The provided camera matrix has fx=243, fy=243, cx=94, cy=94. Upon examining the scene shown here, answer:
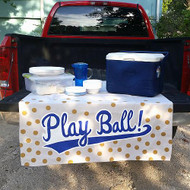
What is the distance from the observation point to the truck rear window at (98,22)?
3.32 m

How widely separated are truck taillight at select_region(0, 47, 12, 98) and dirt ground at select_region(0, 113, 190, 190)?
0.40 m

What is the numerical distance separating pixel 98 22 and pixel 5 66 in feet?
5.15

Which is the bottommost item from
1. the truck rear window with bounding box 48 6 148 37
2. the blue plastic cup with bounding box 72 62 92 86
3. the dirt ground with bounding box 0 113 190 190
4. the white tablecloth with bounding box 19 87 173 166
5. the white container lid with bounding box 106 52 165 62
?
the dirt ground with bounding box 0 113 190 190

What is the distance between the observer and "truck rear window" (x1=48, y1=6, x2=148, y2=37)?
10.9ft

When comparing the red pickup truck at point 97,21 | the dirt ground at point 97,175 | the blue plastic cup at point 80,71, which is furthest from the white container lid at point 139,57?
the red pickup truck at point 97,21

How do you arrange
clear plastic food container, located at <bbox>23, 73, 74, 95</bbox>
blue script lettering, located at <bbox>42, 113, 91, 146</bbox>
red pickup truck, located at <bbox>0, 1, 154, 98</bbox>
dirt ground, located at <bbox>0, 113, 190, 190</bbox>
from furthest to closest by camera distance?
1. red pickup truck, located at <bbox>0, 1, 154, 98</bbox>
2. dirt ground, located at <bbox>0, 113, 190, 190</bbox>
3. clear plastic food container, located at <bbox>23, 73, 74, 95</bbox>
4. blue script lettering, located at <bbox>42, 113, 91, 146</bbox>

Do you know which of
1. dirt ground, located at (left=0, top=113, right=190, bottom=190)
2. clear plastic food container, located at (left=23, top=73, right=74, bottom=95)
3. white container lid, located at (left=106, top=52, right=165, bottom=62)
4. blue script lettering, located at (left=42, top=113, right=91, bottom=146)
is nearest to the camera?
blue script lettering, located at (left=42, top=113, right=91, bottom=146)

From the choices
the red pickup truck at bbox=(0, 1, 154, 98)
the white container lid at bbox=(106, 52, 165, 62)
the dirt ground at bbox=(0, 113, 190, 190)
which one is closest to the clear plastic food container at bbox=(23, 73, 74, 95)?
the dirt ground at bbox=(0, 113, 190, 190)

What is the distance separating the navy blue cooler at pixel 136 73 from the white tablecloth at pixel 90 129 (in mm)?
157

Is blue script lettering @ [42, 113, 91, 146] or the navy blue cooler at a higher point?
the navy blue cooler

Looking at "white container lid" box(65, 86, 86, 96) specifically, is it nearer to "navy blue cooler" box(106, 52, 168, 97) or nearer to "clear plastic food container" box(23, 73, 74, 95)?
"clear plastic food container" box(23, 73, 74, 95)

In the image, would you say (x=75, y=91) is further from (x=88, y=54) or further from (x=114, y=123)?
(x=88, y=54)

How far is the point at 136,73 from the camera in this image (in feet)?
6.24

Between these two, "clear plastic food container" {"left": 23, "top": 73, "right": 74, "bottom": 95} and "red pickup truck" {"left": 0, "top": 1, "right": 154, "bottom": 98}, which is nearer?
"clear plastic food container" {"left": 23, "top": 73, "right": 74, "bottom": 95}
